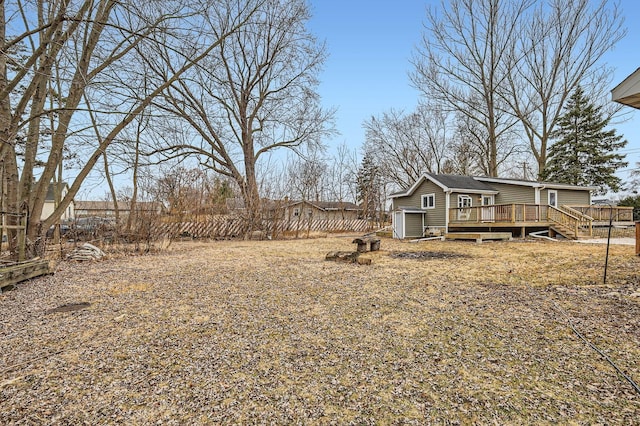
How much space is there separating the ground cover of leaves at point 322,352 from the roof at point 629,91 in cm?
264

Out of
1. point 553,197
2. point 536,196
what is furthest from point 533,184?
point 553,197

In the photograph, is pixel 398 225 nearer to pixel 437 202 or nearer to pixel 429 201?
pixel 429 201

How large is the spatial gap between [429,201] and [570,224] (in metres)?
6.12

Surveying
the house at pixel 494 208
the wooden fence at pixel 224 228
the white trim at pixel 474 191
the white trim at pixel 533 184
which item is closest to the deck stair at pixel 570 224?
the house at pixel 494 208

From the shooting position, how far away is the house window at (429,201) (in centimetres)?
1691

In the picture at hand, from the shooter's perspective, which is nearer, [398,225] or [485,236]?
[485,236]

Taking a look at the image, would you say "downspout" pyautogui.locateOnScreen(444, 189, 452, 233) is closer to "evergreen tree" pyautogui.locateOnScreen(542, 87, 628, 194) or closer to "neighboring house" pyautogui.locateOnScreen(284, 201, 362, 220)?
"evergreen tree" pyautogui.locateOnScreen(542, 87, 628, 194)

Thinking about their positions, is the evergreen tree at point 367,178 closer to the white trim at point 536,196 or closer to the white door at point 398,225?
the white door at point 398,225

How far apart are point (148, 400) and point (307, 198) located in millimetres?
29138

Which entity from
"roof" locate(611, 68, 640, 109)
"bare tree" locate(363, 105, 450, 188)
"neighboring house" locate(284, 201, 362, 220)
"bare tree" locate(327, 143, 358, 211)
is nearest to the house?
"roof" locate(611, 68, 640, 109)

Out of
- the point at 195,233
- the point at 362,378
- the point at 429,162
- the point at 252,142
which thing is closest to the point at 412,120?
the point at 429,162

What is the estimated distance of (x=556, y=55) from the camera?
19828 mm

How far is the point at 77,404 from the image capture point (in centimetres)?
201

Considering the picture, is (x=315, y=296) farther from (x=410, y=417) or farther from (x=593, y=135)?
(x=593, y=135)
